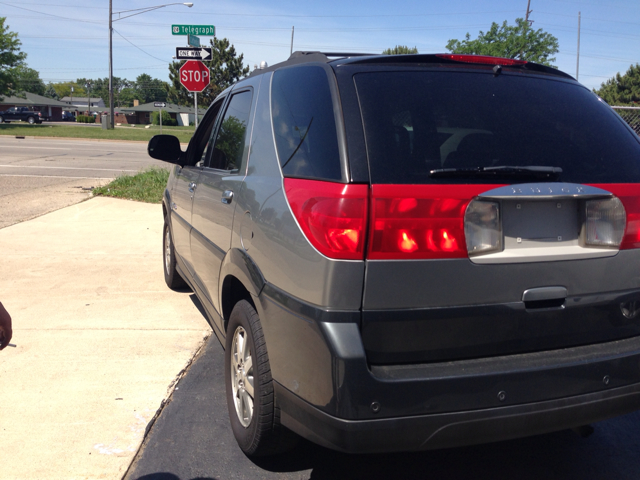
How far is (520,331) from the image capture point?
2.30 meters

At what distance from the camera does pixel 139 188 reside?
1202cm

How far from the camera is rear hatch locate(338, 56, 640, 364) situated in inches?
85.5

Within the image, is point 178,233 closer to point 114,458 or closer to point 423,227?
point 114,458

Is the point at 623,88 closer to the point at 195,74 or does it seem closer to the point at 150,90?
the point at 195,74

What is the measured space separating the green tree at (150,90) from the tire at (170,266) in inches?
6323

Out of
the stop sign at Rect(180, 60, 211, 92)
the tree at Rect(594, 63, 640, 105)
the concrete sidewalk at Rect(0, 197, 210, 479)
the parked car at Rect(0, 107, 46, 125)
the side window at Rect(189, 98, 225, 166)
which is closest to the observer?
the concrete sidewalk at Rect(0, 197, 210, 479)

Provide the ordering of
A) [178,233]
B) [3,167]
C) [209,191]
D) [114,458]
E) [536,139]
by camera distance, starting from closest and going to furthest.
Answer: [536,139], [114,458], [209,191], [178,233], [3,167]

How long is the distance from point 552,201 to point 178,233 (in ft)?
11.0

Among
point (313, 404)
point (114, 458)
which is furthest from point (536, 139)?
point (114, 458)

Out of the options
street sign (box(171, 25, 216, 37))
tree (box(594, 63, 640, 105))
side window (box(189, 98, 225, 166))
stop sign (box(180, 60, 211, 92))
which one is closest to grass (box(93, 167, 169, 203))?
stop sign (box(180, 60, 211, 92))

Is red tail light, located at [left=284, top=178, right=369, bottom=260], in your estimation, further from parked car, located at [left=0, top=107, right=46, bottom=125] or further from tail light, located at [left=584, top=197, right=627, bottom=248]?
parked car, located at [left=0, top=107, right=46, bottom=125]

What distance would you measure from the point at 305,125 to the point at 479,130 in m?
0.73

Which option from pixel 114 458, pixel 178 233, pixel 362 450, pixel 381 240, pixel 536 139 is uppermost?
pixel 536 139

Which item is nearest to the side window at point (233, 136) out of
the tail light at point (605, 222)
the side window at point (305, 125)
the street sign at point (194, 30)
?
the side window at point (305, 125)
